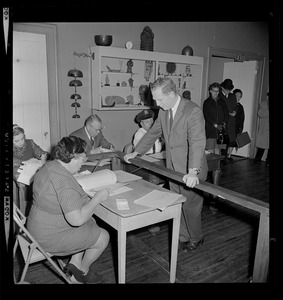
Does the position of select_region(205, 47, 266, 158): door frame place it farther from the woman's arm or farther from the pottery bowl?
the woman's arm

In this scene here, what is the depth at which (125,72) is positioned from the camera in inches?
206

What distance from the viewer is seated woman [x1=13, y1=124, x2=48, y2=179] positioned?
10.5ft

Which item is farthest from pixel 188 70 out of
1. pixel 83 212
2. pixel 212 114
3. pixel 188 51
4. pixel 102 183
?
pixel 83 212

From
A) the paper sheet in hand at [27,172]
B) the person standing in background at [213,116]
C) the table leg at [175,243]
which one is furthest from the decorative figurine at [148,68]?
the table leg at [175,243]

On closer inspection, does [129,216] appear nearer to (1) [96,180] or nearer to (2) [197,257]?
(1) [96,180]

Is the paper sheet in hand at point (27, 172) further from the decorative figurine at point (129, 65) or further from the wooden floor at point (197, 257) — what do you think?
the decorative figurine at point (129, 65)

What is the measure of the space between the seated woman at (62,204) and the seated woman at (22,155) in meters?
1.03

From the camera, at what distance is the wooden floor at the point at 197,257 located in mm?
2592

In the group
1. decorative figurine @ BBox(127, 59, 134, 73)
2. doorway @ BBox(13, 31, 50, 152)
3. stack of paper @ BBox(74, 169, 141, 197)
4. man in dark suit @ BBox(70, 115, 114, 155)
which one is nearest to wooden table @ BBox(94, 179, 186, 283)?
stack of paper @ BBox(74, 169, 141, 197)

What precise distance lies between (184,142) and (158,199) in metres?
0.77

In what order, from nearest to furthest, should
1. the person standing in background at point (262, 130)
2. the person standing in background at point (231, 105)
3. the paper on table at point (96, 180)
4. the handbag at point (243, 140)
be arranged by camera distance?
the paper on table at point (96, 180) → the person standing in background at point (231, 105) → the handbag at point (243, 140) → the person standing in background at point (262, 130)

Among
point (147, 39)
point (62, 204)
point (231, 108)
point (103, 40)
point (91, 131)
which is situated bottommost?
point (62, 204)
